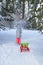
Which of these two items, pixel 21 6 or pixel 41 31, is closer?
pixel 41 31

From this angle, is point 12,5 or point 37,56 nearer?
point 37,56

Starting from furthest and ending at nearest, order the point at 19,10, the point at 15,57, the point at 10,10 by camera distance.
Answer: the point at 19,10 < the point at 10,10 < the point at 15,57

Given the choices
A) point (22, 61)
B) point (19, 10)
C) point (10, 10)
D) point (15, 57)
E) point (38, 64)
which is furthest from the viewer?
point (19, 10)

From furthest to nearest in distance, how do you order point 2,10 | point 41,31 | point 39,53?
1. point 2,10
2. point 41,31
3. point 39,53

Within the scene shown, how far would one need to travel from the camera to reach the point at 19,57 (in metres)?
8.06

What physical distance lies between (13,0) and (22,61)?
18222mm

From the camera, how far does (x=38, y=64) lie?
22.8ft

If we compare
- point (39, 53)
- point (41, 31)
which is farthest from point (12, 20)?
point (39, 53)

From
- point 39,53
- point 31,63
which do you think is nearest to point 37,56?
point 39,53

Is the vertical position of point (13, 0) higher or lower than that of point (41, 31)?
higher

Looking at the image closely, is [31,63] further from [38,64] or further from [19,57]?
[19,57]

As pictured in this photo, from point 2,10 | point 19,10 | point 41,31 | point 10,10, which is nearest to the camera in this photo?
point 41,31

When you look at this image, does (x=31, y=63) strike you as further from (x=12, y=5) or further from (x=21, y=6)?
(x=21, y=6)

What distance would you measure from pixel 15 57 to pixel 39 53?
1114 mm
